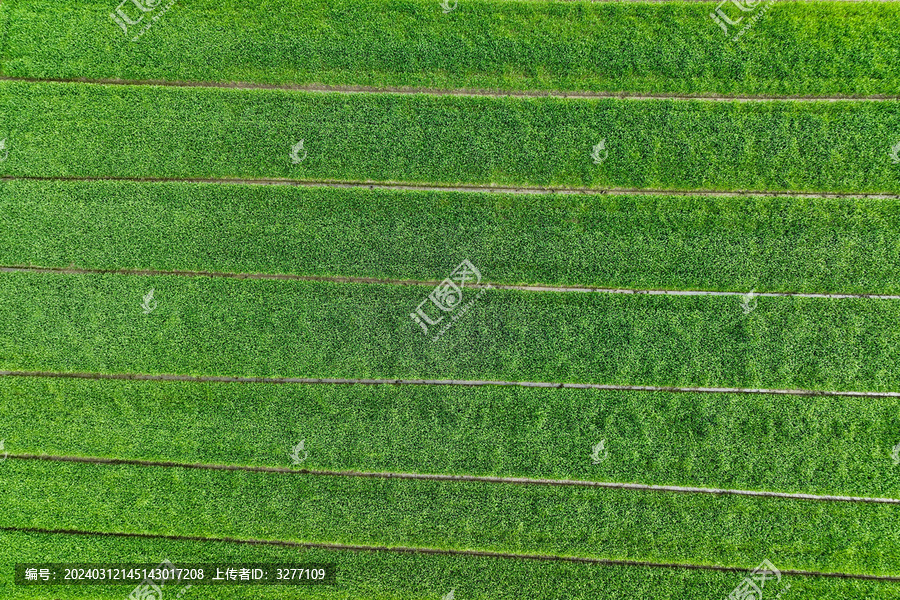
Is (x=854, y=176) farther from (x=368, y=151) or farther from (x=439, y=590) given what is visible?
(x=439, y=590)

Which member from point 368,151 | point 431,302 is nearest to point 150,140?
point 368,151

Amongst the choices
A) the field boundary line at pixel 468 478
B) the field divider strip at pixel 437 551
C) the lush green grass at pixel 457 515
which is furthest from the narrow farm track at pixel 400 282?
the field divider strip at pixel 437 551

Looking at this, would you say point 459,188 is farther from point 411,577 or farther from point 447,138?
point 411,577

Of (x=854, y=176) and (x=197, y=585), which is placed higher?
(x=854, y=176)

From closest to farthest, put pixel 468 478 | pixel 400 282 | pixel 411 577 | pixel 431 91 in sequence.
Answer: pixel 411 577, pixel 468 478, pixel 400 282, pixel 431 91

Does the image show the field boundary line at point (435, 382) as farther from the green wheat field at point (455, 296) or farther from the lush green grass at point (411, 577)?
the lush green grass at point (411, 577)

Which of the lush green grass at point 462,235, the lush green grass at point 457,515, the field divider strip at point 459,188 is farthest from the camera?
the field divider strip at point 459,188

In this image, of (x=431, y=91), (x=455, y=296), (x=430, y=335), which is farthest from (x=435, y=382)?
(x=431, y=91)
